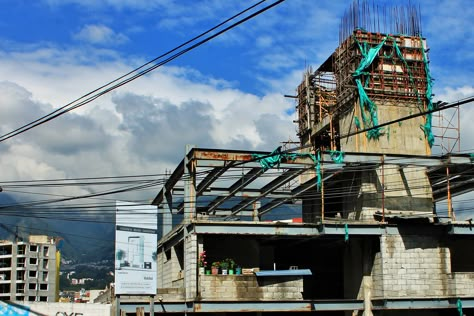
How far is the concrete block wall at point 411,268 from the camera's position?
36.1m

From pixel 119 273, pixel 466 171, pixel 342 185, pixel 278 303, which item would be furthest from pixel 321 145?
pixel 119 273

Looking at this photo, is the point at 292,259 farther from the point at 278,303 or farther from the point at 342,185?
the point at 278,303

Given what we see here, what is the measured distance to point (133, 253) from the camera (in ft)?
96.0

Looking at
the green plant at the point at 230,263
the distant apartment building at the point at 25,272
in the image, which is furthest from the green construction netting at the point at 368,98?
the distant apartment building at the point at 25,272

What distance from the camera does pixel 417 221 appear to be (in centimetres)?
3681

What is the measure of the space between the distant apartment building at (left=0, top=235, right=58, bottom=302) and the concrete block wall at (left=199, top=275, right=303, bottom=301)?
12064 cm

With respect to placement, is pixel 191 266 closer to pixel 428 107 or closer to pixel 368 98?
pixel 368 98

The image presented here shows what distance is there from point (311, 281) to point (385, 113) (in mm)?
13704

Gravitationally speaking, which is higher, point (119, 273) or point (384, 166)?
point (384, 166)

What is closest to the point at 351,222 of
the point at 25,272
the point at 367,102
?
the point at 367,102

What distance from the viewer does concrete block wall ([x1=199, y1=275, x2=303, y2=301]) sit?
34.4 metres

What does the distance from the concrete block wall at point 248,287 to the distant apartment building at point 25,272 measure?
121 m

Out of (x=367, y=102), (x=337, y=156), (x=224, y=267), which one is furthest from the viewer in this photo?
(x=367, y=102)

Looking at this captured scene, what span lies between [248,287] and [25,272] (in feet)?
413
